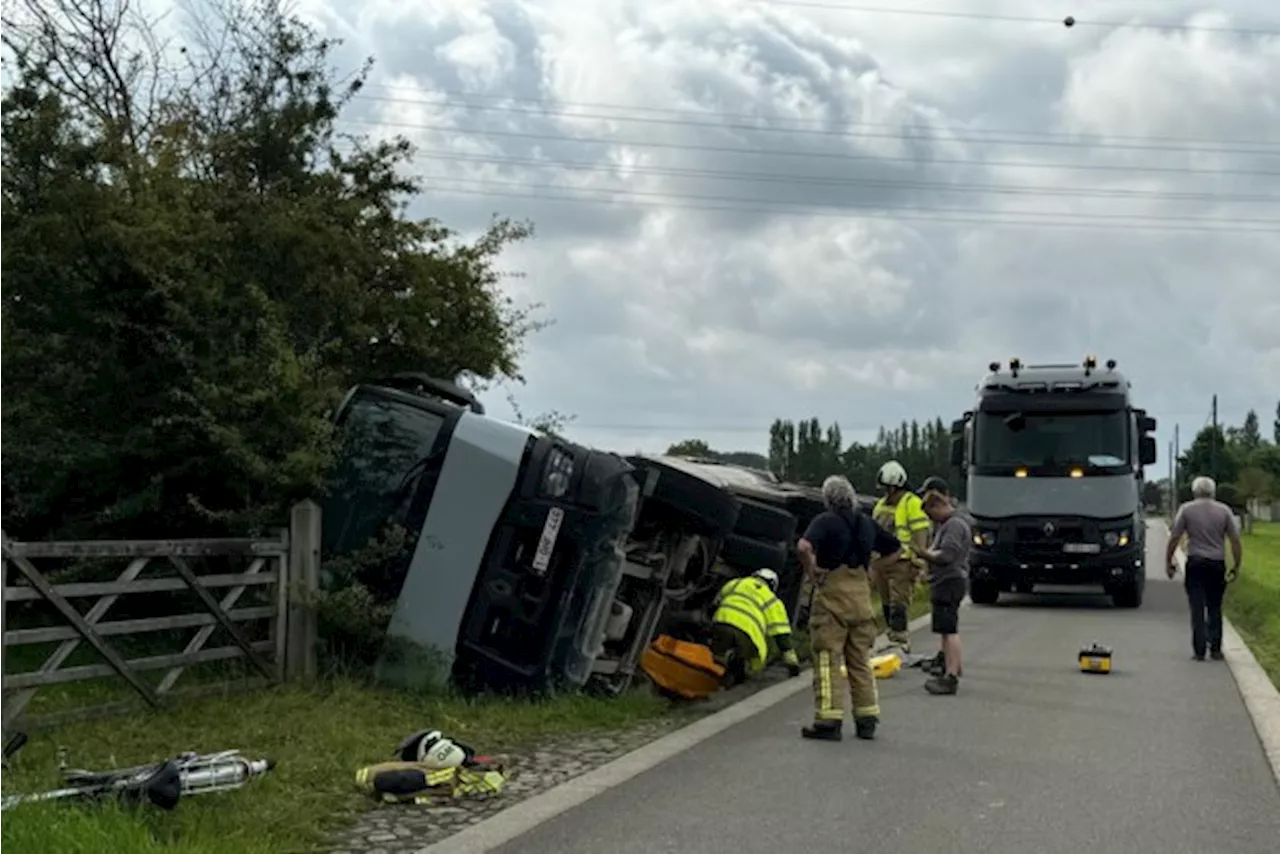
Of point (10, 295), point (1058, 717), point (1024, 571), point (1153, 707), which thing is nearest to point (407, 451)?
point (10, 295)

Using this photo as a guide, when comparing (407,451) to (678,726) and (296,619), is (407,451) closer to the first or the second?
(296,619)

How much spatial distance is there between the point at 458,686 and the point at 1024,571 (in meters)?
12.5

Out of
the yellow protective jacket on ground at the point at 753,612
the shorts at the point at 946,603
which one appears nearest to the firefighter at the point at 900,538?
the shorts at the point at 946,603

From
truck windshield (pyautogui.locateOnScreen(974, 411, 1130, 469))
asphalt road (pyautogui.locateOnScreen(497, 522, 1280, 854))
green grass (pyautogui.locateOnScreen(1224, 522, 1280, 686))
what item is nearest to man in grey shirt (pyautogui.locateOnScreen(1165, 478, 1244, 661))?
green grass (pyautogui.locateOnScreen(1224, 522, 1280, 686))

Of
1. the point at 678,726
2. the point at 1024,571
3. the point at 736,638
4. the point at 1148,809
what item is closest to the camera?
the point at 1148,809

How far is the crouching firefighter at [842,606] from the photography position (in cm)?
885

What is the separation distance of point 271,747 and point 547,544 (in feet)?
7.89

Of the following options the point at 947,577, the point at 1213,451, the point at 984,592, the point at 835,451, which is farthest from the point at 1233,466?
the point at 947,577

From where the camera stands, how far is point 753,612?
1019cm

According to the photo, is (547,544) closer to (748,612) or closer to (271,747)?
(748,612)

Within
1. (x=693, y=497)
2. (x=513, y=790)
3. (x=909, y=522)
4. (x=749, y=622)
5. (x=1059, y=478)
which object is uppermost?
(x=1059, y=478)

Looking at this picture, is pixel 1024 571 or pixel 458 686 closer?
pixel 458 686

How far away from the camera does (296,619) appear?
9.45 metres

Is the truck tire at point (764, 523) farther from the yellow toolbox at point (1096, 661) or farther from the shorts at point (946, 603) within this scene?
the yellow toolbox at point (1096, 661)
